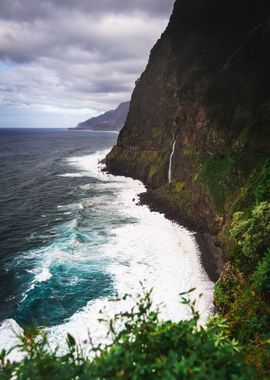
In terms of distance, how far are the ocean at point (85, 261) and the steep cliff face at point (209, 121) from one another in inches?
167

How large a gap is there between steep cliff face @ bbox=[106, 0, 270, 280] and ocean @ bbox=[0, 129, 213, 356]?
13.9 ft

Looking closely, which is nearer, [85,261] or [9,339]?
[9,339]

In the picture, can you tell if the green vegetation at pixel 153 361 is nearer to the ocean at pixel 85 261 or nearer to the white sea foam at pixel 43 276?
the ocean at pixel 85 261

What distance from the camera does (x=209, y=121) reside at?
144 feet

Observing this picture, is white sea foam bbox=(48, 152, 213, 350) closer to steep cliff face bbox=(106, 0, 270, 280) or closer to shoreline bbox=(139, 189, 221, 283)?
shoreline bbox=(139, 189, 221, 283)

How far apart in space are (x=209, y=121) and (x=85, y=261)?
26409mm

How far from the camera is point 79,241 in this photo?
36281mm

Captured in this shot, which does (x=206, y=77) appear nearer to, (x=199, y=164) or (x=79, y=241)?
(x=199, y=164)

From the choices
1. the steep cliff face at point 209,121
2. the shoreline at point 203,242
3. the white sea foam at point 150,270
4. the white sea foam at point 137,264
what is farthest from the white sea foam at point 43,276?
the steep cliff face at point 209,121

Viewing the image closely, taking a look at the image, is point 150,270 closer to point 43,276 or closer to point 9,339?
point 43,276

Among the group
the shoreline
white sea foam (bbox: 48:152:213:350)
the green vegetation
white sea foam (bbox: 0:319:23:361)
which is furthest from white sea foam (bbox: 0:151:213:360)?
the green vegetation

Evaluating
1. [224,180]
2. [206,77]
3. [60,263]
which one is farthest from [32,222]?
[206,77]

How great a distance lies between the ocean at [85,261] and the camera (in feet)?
77.2

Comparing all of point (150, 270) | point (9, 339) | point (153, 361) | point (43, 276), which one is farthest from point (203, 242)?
point (153, 361)
